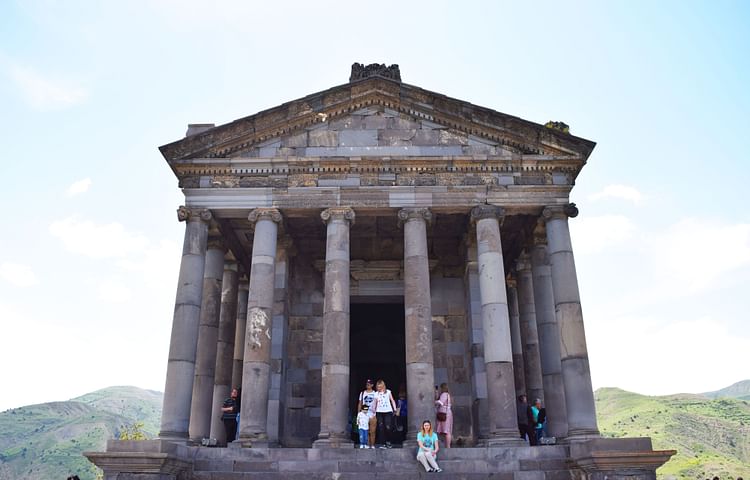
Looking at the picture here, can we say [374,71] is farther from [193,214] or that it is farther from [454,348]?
[454,348]

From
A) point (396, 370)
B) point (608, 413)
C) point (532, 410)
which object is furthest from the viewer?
point (608, 413)

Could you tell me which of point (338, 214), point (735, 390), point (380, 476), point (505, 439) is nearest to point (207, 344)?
point (338, 214)

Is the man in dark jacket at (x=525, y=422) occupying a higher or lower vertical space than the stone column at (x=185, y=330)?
lower

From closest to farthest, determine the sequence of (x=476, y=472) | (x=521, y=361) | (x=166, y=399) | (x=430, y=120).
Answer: (x=476, y=472), (x=166, y=399), (x=430, y=120), (x=521, y=361)

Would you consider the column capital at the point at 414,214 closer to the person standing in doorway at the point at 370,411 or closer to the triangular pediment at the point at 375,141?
the triangular pediment at the point at 375,141

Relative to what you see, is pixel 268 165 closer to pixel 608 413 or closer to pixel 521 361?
pixel 521 361

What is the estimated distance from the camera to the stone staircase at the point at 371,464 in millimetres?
13117

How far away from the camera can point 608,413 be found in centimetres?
6900

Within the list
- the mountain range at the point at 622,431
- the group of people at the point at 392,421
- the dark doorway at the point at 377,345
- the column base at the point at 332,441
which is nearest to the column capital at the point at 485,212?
the group of people at the point at 392,421

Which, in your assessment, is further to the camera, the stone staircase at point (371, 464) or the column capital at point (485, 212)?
the column capital at point (485, 212)

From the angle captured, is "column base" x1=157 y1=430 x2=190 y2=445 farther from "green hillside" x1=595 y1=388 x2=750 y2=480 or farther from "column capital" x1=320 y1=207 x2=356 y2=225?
"green hillside" x1=595 y1=388 x2=750 y2=480

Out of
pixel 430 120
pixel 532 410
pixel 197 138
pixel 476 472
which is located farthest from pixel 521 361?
pixel 197 138

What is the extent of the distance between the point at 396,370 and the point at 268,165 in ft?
32.1

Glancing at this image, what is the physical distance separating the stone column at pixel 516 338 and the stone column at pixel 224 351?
9.60 meters
